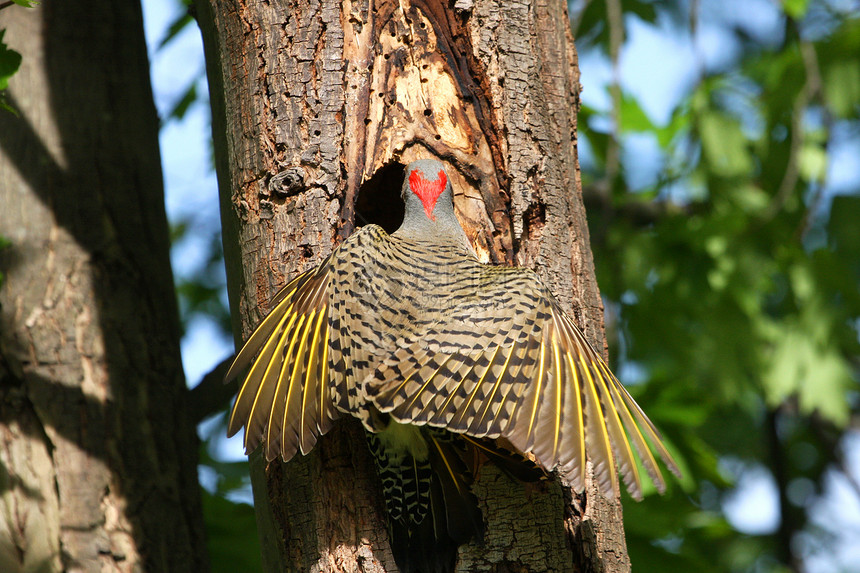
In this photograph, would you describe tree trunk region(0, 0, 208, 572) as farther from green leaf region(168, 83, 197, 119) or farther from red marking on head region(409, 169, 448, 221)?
red marking on head region(409, 169, 448, 221)

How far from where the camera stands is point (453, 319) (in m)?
2.60

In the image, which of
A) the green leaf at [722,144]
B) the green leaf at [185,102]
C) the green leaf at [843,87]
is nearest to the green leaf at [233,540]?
the green leaf at [185,102]

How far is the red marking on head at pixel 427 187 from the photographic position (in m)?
2.97

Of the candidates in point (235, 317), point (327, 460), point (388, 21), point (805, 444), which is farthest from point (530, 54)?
point (805, 444)

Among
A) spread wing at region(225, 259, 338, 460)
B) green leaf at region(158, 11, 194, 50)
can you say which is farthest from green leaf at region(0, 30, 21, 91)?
green leaf at region(158, 11, 194, 50)

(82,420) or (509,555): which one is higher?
(82,420)

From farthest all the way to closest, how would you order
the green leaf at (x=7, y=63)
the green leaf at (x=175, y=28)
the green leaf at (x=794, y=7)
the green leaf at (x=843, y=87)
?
the green leaf at (x=843, y=87) → the green leaf at (x=794, y=7) → the green leaf at (x=175, y=28) → the green leaf at (x=7, y=63)

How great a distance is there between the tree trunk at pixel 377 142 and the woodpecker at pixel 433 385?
191 mm

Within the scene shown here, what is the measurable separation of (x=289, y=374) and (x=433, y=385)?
1.72 feet

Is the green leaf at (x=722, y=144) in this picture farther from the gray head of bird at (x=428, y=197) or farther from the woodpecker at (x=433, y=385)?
the woodpecker at (x=433, y=385)

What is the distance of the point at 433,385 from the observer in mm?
2416

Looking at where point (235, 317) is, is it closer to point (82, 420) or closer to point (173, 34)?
point (82, 420)

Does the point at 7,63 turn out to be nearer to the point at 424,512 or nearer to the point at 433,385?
the point at 433,385

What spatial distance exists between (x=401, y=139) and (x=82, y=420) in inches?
77.9
